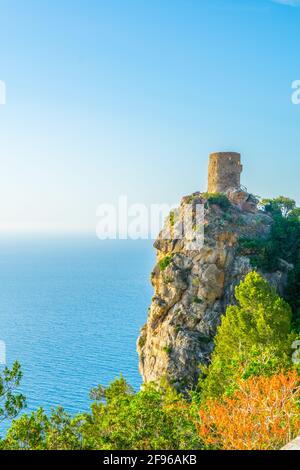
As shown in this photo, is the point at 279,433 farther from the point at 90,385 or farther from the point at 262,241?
the point at 90,385

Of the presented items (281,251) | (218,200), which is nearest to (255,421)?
(281,251)

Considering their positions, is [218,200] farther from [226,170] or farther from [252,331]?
[252,331]

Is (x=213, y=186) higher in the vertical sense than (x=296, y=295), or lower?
higher

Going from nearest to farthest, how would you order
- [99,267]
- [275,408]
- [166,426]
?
[275,408] → [166,426] → [99,267]

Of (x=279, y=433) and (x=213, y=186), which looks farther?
(x=213, y=186)

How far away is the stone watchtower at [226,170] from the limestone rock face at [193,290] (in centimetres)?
376

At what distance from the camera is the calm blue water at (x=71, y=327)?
49062mm

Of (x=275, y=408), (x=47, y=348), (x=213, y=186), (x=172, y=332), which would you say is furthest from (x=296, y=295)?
(x=47, y=348)

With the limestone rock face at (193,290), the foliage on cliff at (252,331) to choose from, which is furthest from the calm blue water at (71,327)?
the foliage on cliff at (252,331)

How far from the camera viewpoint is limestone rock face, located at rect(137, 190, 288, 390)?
3450 centimetres

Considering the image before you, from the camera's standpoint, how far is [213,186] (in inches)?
1720

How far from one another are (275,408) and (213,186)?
101 ft
